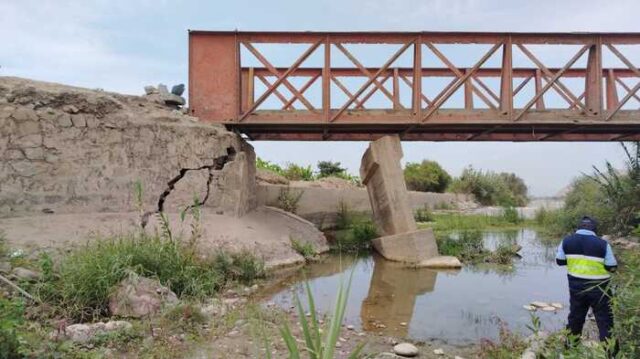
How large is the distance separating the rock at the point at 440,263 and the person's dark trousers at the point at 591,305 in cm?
465

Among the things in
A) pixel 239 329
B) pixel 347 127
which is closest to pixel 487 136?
pixel 347 127

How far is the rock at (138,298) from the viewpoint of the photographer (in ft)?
15.3

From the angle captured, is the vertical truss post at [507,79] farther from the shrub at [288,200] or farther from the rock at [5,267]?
the rock at [5,267]

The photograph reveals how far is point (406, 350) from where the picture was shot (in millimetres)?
4293

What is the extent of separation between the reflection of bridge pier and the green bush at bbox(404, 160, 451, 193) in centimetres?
1950

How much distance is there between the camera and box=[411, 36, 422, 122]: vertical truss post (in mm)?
9305

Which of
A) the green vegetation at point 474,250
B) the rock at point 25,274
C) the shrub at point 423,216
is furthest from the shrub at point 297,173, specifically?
the rock at point 25,274

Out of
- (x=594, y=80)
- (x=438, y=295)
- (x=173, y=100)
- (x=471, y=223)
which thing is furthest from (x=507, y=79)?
(x=471, y=223)

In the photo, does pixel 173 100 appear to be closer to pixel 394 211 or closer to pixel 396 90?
pixel 396 90

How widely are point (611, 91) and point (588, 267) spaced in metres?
7.88

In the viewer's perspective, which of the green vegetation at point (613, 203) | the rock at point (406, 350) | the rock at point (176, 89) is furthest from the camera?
the green vegetation at point (613, 203)

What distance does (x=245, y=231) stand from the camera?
336 inches

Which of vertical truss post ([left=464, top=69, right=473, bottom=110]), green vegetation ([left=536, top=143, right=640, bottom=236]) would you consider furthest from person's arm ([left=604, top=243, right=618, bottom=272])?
A: green vegetation ([left=536, top=143, right=640, bottom=236])

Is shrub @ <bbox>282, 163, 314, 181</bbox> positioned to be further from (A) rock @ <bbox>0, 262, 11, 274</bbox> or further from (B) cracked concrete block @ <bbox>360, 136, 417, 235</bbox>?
(A) rock @ <bbox>0, 262, 11, 274</bbox>
